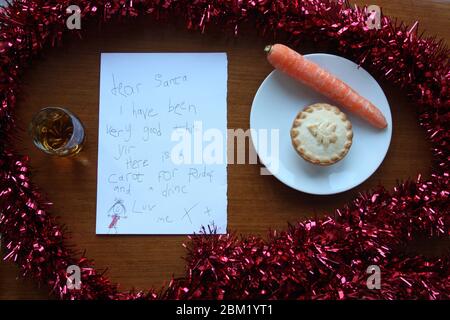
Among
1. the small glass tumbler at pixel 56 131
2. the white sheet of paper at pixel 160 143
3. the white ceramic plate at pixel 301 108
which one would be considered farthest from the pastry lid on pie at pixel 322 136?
the small glass tumbler at pixel 56 131

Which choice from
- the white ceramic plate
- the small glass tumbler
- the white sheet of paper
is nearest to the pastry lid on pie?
the white ceramic plate

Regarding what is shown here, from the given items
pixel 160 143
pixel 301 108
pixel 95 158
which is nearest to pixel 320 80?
pixel 301 108

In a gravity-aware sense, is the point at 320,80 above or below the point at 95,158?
above

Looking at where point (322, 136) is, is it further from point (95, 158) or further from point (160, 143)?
point (95, 158)

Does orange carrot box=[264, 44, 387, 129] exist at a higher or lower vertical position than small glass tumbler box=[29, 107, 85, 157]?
higher

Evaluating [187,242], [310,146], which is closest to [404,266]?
[310,146]

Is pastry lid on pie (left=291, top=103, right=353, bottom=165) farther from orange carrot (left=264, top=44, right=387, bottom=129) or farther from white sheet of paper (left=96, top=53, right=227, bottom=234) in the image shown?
white sheet of paper (left=96, top=53, right=227, bottom=234)
